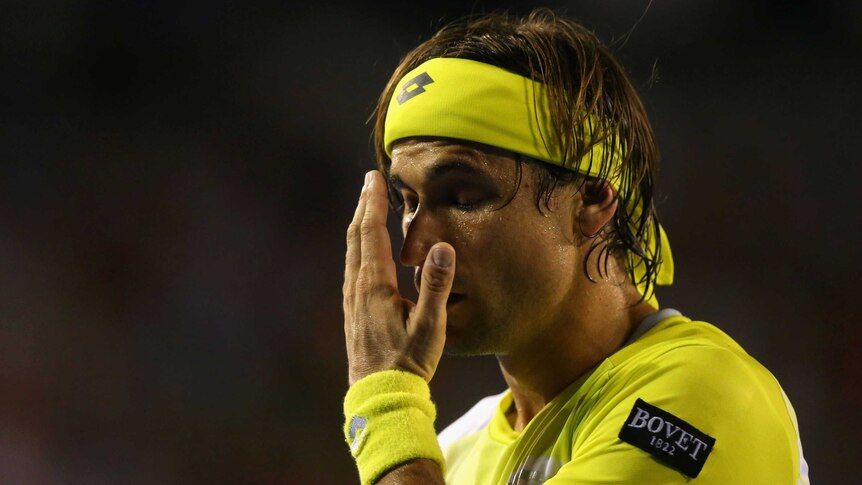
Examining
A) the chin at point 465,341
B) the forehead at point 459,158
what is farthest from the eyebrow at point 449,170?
the chin at point 465,341

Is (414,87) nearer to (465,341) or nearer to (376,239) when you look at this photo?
(376,239)

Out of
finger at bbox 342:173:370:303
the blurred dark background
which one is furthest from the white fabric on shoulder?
the blurred dark background

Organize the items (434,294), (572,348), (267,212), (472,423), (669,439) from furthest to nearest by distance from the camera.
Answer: (267,212)
(472,423)
(572,348)
(434,294)
(669,439)

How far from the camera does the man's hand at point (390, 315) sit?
146 cm

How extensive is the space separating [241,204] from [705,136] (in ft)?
6.88

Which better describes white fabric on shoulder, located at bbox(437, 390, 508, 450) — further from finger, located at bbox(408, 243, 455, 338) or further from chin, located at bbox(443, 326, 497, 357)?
finger, located at bbox(408, 243, 455, 338)

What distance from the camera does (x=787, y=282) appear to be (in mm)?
3701

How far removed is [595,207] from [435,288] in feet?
1.32

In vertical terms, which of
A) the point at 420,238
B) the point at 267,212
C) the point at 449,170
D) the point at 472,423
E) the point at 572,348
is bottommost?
the point at 267,212

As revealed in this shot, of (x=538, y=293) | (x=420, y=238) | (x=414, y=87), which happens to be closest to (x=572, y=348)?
(x=538, y=293)

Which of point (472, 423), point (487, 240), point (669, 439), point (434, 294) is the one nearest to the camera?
point (669, 439)

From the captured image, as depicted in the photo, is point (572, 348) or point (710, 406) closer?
point (710, 406)

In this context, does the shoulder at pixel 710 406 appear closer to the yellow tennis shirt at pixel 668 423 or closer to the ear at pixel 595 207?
the yellow tennis shirt at pixel 668 423

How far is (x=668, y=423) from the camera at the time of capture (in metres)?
1.32
